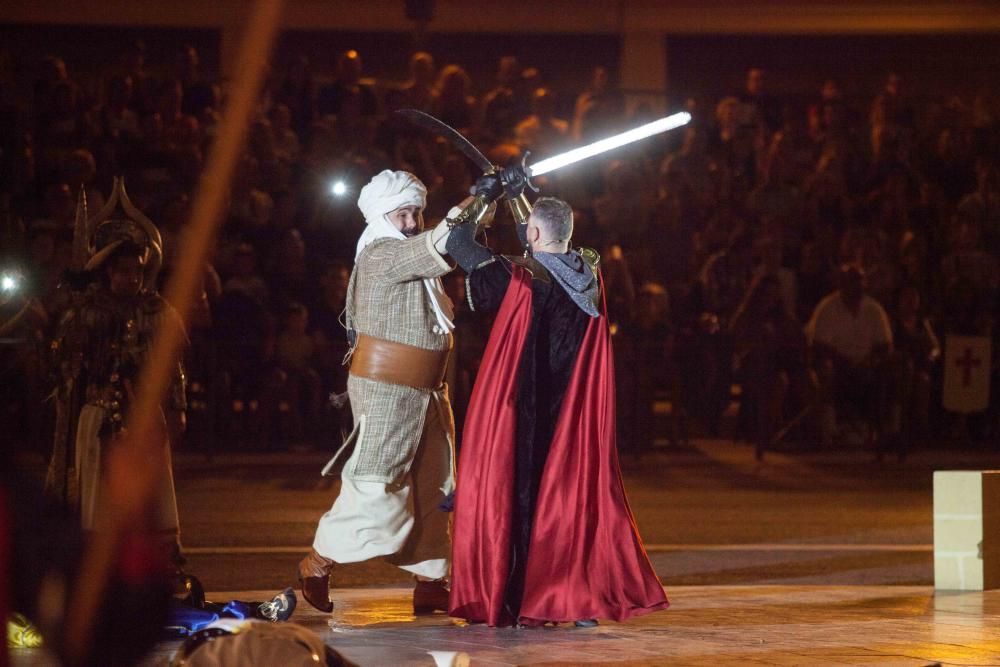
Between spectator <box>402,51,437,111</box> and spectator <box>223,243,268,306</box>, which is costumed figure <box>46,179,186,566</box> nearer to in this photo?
spectator <box>223,243,268,306</box>

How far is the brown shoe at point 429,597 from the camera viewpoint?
846 cm

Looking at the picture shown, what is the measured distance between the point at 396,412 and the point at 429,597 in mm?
903

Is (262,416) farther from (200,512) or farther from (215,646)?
(215,646)

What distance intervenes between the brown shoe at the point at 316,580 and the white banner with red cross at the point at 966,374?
9747mm

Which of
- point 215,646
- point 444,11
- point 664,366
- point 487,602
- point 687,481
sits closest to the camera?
point 215,646

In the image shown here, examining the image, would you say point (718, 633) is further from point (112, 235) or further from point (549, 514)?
point (112, 235)

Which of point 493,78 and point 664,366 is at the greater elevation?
point 493,78

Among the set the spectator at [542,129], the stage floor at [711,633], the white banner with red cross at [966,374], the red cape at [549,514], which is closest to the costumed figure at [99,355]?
the stage floor at [711,633]

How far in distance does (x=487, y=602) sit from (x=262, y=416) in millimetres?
8126

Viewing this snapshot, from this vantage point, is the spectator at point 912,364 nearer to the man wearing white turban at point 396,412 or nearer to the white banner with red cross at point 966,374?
the white banner with red cross at point 966,374

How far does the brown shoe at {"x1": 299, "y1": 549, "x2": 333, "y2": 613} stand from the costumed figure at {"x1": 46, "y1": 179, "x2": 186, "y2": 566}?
0.71 metres

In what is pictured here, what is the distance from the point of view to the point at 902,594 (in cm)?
931

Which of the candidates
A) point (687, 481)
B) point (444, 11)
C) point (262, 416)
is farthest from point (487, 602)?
point (444, 11)

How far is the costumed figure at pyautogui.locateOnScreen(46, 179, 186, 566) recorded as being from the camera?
870 cm
